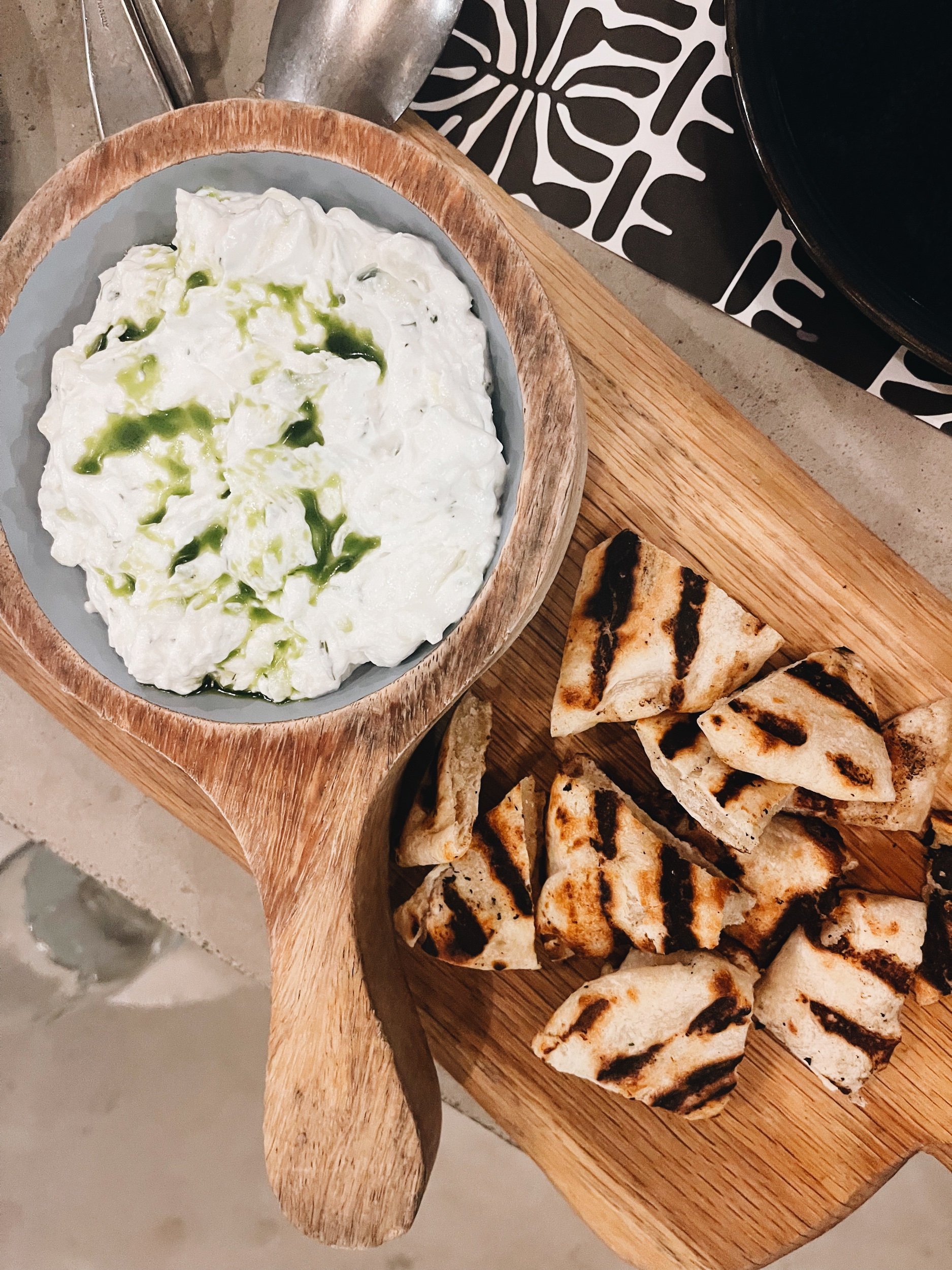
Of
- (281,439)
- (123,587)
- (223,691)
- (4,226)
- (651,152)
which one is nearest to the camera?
(281,439)

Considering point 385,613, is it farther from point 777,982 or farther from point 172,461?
point 777,982

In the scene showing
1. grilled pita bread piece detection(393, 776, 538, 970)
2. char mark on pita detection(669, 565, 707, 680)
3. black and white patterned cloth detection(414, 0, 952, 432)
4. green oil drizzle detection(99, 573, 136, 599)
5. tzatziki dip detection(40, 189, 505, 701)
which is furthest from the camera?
black and white patterned cloth detection(414, 0, 952, 432)

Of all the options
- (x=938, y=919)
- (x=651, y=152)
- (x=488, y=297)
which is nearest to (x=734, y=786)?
(x=938, y=919)

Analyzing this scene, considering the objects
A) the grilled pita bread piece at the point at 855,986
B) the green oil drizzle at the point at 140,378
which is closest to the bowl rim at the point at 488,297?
the green oil drizzle at the point at 140,378

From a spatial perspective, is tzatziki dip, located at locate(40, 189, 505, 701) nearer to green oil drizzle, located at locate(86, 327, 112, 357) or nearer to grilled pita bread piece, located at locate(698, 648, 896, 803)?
green oil drizzle, located at locate(86, 327, 112, 357)

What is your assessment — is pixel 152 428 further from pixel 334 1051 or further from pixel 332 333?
pixel 334 1051

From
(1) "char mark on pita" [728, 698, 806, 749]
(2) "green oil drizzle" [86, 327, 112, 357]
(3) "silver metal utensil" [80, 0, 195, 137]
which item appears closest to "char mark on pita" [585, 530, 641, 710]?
(1) "char mark on pita" [728, 698, 806, 749]
